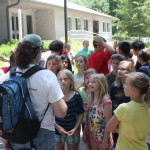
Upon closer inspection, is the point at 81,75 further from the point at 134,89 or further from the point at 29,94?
the point at 29,94

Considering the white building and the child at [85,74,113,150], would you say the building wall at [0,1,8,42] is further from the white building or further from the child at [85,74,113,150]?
the child at [85,74,113,150]

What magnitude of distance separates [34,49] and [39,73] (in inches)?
9.2

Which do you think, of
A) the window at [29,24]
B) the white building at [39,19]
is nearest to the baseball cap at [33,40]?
the white building at [39,19]

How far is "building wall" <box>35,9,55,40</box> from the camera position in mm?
28922

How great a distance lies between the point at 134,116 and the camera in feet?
10.4

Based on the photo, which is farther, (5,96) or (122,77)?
(122,77)

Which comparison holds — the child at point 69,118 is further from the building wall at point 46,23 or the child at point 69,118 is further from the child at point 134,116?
the building wall at point 46,23

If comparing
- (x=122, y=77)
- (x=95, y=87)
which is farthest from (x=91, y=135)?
(x=122, y=77)

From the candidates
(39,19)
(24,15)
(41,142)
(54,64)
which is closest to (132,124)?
(41,142)

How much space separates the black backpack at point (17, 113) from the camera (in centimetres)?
278

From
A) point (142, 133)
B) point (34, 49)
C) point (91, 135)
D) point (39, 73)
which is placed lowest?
point (91, 135)

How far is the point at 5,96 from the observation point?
2.77 metres

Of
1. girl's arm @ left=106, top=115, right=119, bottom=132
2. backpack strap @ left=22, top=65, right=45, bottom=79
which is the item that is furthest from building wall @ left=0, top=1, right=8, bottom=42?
backpack strap @ left=22, top=65, right=45, bottom=79

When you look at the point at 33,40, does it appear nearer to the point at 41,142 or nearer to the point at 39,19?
the point at 41,142
